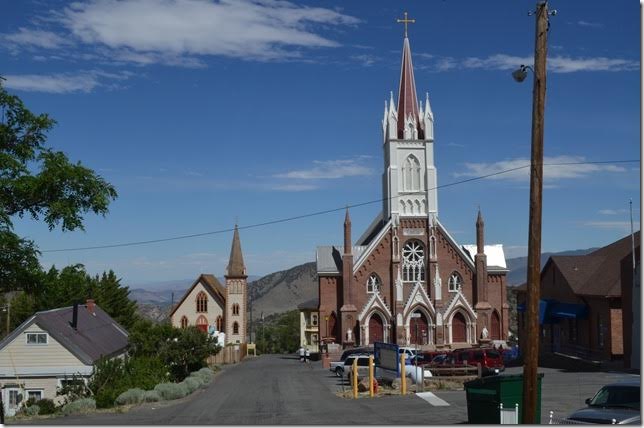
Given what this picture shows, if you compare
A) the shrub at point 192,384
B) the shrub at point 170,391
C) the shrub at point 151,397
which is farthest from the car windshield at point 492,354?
the shrub at point 151,397

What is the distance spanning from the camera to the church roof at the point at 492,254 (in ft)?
248

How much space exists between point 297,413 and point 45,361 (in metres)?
18.8

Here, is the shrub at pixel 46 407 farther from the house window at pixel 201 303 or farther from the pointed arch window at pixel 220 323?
the house window at pixel 201 303

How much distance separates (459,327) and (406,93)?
23.8m

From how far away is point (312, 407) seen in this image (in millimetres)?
26656

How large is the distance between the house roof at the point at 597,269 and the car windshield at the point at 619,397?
80.6 feet

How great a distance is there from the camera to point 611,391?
1734 centimetres

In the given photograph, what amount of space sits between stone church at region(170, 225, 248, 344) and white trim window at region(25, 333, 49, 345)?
52.4 meters

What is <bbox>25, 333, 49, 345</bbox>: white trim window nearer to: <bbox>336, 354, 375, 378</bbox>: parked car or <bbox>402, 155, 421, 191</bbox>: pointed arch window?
<bbox>336, 354, 375, 378</bbox>: parked car

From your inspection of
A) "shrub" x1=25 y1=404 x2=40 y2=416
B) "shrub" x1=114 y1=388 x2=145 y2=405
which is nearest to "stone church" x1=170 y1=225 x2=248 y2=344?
"shrub" x1=25 y1=404 x2=40 y2=416

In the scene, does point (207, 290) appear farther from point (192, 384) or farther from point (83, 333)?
point (192, 384)

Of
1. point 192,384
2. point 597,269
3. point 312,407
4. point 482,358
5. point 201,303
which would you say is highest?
point 597,269

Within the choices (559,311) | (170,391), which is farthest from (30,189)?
(559,311)

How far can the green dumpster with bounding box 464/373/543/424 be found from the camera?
60.5ft
